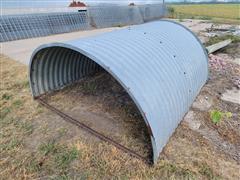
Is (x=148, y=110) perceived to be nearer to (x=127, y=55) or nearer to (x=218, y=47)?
(x=127, y=55)

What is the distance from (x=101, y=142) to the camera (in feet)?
11.7

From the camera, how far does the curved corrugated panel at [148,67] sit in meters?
2.98

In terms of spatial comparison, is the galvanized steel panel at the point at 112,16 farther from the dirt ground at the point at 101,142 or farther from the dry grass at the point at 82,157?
the dry grass at the point at 82,157

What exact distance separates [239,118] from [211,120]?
0.61 metres

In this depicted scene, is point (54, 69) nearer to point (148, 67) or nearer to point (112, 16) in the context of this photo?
point (148, 67)

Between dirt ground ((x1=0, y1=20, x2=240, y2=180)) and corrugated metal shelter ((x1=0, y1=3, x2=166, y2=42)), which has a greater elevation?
dirt ground ((x1=0, y1=20, x2=240, y2=180))

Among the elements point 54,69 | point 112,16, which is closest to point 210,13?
point 112,16

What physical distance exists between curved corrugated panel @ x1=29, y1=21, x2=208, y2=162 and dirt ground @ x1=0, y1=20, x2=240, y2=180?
0.94 ft

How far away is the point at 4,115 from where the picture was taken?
14.3 ft

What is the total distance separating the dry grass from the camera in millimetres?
2988

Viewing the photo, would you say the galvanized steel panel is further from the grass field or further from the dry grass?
the dry grass

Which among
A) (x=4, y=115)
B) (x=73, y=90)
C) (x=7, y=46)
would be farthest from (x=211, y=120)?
(x=7, y=46)

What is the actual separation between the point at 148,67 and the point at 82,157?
1.56 meters

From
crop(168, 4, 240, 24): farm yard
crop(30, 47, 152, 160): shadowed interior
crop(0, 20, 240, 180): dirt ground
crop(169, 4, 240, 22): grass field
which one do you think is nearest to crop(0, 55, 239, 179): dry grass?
crop(0, 20, 240, 180): dirt ground
